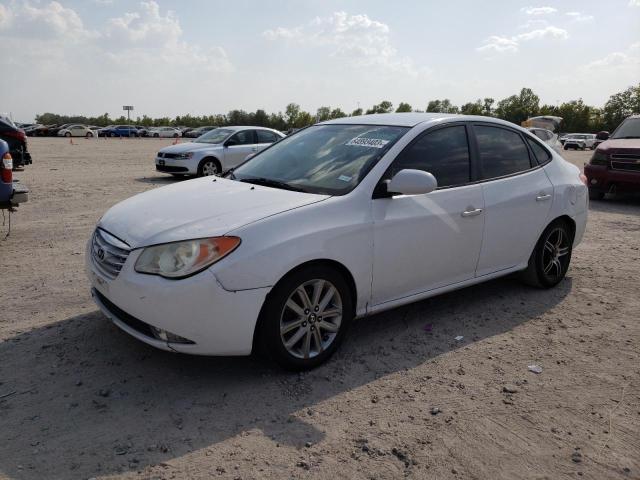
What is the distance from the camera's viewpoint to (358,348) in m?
4.06

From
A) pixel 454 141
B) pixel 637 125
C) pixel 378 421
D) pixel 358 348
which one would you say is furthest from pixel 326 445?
pixel 637 125

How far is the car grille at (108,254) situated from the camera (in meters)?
3.46

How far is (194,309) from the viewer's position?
318 cm

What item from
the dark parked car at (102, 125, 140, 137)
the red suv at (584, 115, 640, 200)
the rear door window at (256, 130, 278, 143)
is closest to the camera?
the red suv at (584, 115, 640, 200)

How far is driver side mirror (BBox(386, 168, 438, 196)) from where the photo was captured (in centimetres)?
376

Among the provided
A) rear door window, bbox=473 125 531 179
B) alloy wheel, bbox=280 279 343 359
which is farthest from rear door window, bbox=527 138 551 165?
alloy wheel, bbox=280 279 343 359

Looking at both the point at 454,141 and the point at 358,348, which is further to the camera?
the point at 454,141

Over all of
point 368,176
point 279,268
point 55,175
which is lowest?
point 55,175

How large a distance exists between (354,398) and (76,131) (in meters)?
64.0

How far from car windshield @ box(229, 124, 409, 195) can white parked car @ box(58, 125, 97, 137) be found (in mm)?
61159

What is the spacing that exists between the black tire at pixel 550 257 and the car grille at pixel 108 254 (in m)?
3.68

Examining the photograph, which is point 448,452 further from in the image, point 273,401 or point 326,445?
point 273,401

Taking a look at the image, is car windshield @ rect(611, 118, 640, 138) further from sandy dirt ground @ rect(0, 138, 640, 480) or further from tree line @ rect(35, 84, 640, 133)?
tree line @ rect(35, 84, 640, 133)

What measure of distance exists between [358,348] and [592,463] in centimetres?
171
